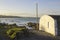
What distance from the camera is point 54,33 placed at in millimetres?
23109

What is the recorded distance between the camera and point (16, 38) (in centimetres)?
2048

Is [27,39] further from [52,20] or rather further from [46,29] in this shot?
[46,29]

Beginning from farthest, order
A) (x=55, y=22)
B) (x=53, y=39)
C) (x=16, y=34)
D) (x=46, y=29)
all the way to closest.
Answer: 1. (x=46, y=29)
2. (x=55, y=22)
3. (x=16, y=34)
4. (x=53, y=39)

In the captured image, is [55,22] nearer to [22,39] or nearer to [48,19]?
[48,19]

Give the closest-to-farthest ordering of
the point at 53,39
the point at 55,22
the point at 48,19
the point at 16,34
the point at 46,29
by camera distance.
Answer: the point at 53,39
the point at 16,34
the point at 55,22
the point at 48,19
the point at 46,29

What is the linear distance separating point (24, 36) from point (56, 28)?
4840mm

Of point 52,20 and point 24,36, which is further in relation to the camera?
point 52,20

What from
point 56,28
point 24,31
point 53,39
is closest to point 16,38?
point 24,31

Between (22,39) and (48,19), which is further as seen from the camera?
(48,19)

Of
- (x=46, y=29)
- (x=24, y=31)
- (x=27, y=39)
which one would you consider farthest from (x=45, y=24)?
(x=27, y=39)

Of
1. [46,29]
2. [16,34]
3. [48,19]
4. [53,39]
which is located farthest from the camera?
[46,29]

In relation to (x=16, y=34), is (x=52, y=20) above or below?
above

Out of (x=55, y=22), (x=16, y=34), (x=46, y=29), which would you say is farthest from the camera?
(x=46, y=29)

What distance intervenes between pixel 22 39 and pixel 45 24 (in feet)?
27.5
